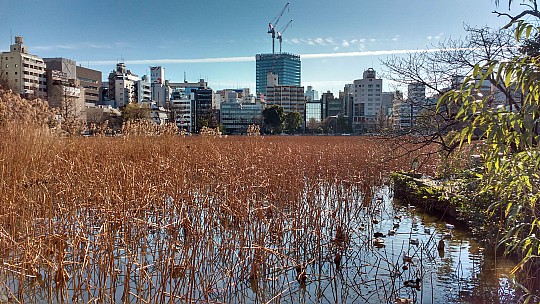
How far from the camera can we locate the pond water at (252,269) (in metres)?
3.19

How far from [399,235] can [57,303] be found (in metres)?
4.10

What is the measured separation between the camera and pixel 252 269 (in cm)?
381

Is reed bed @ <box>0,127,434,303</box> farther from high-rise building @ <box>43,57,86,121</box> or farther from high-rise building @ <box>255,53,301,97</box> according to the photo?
high-rise building @ <box>255,53,301,97</box>

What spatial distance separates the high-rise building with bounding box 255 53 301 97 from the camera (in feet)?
461

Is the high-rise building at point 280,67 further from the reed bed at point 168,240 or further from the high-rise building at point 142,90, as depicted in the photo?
the reed bed at point 168,240

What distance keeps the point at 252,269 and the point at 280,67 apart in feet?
460

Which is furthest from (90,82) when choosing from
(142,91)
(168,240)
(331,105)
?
(168,240)

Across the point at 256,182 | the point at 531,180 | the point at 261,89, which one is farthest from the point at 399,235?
the point at 261,89

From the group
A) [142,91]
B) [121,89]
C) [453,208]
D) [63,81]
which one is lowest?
[453,208]

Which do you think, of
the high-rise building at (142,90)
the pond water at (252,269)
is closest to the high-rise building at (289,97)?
the high-rise building at (142,90)

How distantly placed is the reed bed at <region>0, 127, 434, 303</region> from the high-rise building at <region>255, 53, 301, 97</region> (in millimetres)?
133274

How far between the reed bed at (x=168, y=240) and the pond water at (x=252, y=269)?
2cm

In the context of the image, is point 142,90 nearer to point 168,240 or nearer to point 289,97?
point 289,97

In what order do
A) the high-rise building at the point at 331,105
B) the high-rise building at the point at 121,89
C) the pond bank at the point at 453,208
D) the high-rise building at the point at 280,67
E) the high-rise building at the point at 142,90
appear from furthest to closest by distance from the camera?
the high-rise building at the point at 280,67 → the high-rise building at the point at 331,105 → the high-rise building at the point at 142,90 → the high-rise building at the point at 121,89 → the pond bank at the point at 453,208
